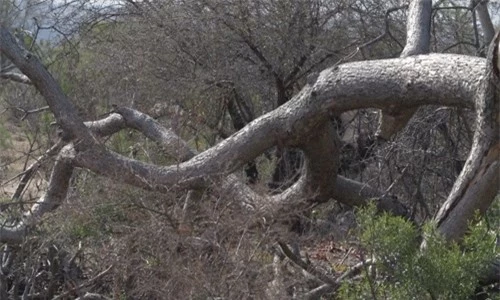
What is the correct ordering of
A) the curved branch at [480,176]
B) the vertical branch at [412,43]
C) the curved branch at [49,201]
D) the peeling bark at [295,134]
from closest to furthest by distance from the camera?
the curved branch at [480,176], the peeling bark at [295,134], the vertical branch at [412,43], the curved branch at [49,201]

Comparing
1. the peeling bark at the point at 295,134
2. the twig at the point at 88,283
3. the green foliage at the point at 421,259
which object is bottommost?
the green foliage at the point at 421,259

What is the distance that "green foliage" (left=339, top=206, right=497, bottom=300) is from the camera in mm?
4371

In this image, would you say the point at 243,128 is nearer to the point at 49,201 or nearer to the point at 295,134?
the point at 295,134

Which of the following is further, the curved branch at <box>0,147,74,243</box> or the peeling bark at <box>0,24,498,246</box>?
the curved branch at <box>0,147,74,243</box>

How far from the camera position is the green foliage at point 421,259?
14.3ft

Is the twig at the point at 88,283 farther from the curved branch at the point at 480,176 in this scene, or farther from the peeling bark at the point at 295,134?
the curved branch at the point at 480,176

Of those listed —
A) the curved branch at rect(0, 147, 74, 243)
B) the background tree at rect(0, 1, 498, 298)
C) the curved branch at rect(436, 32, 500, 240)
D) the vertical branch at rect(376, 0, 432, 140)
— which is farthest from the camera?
the curved branch at rect(0, 147, 74, 243)

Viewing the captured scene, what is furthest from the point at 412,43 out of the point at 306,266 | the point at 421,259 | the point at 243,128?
the point at 421,259

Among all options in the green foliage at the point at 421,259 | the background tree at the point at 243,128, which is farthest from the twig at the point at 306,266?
the green foliage at the point at 421,259

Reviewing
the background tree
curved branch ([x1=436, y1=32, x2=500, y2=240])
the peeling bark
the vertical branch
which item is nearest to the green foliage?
curved branch ([x1=436, y1=32, x2=500, y2=240])

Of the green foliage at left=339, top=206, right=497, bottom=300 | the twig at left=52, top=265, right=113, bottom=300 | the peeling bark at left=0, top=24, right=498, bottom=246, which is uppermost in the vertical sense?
the peeling bark at left=0, top=24, right=498, bottom=246

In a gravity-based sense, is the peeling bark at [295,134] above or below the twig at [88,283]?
above

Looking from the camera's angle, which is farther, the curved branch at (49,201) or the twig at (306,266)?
the curved branch at (49,201)

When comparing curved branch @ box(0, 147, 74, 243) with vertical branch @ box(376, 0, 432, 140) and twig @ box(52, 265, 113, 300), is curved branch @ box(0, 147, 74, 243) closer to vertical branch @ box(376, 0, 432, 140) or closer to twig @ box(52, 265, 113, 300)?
twig @ box(52, 265, 113, 300)
